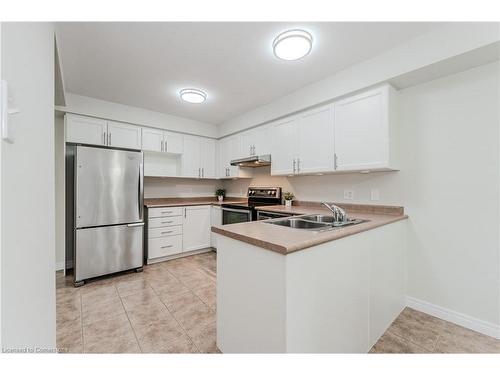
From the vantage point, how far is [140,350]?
1.56 metres

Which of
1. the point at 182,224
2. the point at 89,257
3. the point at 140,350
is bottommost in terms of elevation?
the point at 140,350

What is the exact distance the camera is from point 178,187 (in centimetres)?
425

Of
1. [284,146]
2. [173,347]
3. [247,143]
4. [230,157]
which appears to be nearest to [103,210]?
[173,347]

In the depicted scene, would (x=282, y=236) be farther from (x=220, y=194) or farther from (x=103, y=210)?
(x=220, y=194)

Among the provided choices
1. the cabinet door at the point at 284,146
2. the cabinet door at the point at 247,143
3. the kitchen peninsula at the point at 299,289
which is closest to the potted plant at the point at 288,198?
the cabinet door at the point at 284,146

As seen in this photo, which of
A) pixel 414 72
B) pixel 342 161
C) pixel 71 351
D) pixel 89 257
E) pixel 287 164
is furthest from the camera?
pixel 287 164

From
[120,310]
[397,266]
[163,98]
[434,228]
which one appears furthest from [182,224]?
[434,228]

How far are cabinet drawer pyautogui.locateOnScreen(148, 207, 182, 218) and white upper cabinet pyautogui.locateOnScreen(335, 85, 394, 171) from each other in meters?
2.47

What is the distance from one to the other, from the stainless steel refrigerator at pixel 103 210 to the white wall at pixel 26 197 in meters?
1.73

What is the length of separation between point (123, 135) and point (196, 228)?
5.94ft

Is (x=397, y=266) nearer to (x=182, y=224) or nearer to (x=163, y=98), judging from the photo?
(x=182, y=224)

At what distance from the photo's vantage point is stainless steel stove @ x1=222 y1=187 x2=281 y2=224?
3.13 metres

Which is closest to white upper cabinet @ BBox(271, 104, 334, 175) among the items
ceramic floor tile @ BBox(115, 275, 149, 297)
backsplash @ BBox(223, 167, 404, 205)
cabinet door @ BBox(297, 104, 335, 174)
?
cabinet door @ BBox(297, 104, 335, 174)

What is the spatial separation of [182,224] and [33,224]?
2728 mm
